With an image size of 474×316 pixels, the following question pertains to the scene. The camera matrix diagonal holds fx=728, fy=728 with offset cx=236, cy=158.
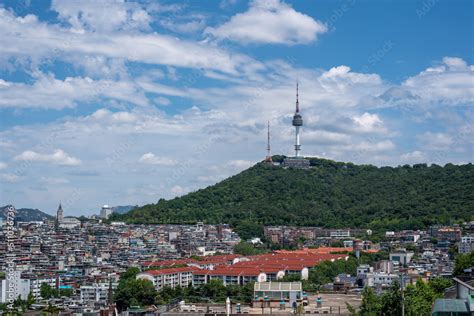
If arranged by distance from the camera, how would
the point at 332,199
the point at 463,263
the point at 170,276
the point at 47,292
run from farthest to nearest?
the point at 332,199 < the point at 170,276 < the point at 47,292 < the point at 463,263

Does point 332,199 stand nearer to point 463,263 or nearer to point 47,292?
point 47,292

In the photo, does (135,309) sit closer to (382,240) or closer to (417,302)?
(417,302)

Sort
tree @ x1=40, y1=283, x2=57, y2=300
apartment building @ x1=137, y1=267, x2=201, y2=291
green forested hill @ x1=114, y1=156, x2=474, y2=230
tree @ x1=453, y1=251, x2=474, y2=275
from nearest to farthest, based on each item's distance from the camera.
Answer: tree @ x1=453, y1=251, x2=474, y2=275, tree @ x1=40, y1=283, x2=57, y2=300, apartment building @ x1=137, y1=267, x2=201, y2=291, green forested hill @ x1=114, y1=156, x2=474, y2=230

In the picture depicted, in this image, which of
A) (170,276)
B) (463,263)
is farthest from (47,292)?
(463,263)

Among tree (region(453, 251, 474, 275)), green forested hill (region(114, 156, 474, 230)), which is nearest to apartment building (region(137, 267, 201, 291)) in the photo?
tree (region(453, 251, 474, 275))

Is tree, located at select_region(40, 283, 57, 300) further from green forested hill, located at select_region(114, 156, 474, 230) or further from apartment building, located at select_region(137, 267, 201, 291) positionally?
green forested hill, located at select_region(114, 156, 474, 230)

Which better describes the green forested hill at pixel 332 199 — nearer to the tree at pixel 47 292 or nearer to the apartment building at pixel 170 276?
the apartment building at pixel 170 276

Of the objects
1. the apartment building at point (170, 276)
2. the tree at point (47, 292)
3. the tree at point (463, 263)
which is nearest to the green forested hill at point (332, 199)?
the apartment building at point (170, 276)

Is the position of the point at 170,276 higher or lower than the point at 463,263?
lower

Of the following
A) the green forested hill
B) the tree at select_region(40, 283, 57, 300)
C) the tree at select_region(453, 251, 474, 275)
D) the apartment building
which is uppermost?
the green forested hill
